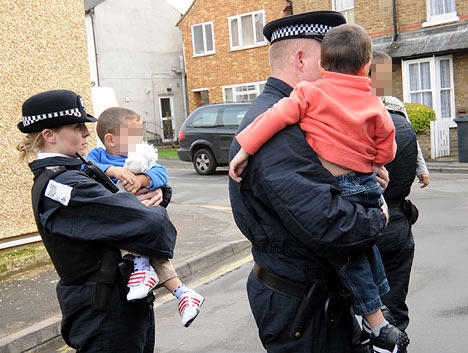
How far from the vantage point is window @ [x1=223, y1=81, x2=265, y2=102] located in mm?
25797

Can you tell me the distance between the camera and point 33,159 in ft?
9.32

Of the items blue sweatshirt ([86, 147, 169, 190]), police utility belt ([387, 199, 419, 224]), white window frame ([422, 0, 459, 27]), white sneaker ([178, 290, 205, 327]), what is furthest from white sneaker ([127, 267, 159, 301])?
white window frame ([422, 0, 459, 27])

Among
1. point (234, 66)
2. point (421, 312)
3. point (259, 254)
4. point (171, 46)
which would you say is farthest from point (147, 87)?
point (259, 254)

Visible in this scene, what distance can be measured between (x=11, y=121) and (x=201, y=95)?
2230 cm

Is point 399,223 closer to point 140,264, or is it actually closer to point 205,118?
point 140,264

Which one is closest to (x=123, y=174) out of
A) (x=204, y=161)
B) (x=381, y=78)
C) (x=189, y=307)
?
(x=189, y=307)

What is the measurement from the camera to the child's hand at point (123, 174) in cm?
302

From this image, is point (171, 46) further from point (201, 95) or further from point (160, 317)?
point (160, 317)

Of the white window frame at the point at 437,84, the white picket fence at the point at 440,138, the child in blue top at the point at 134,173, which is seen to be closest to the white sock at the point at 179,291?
the child in blue top at the point at 134,173

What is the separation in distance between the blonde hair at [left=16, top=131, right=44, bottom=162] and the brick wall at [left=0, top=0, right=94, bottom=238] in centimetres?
390

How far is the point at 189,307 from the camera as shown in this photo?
2.84 meters

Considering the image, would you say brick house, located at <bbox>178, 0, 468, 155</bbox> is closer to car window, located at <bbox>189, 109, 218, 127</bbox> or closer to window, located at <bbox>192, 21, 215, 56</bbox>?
window, located at <bbox>192, 21, 215, 56</bbox>

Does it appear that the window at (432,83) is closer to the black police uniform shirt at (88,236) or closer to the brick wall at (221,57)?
the brick wall at (221,57)

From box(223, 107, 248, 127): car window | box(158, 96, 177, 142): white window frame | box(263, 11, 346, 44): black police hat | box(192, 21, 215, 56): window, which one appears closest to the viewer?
box(263, 11, 346, 44): black police hat
